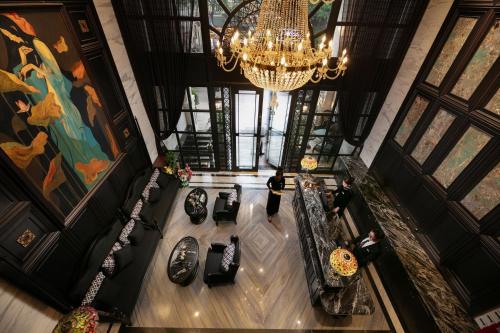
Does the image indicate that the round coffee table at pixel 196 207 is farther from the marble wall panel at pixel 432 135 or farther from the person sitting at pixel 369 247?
the marble wall panel at pixel 432 135

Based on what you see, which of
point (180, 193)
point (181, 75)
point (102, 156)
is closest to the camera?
point (102, 156)

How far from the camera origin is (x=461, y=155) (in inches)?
137

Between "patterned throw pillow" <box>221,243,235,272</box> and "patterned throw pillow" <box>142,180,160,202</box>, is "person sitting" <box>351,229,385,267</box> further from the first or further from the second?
"patterned throw pillow" <box>142,180,160,202</box>

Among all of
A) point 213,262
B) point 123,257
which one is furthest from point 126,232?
point 213,262

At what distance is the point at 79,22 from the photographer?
350 cm

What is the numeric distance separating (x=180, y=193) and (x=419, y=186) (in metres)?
5.81

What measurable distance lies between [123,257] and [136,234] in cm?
50

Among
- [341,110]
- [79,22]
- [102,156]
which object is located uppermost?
[79,22]

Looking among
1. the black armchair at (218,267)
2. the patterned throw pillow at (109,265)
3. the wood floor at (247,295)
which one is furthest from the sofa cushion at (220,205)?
the patterned throw pillow at (109,265)

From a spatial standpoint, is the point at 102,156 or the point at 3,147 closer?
the point at 3,147

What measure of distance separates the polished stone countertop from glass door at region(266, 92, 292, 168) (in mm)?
2471

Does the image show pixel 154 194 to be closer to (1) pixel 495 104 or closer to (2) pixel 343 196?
(2) pixel 343 196

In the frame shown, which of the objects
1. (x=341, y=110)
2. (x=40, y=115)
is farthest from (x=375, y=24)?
(x=40, y=115)

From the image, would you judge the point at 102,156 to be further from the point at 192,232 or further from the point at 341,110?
the point at 341,110
